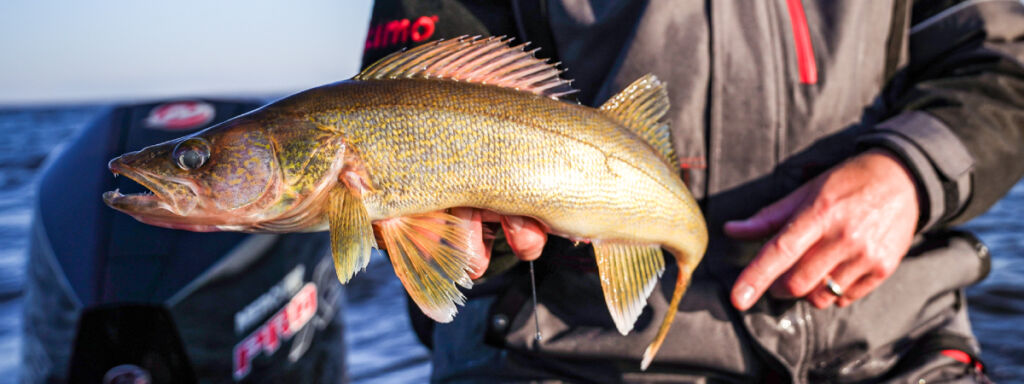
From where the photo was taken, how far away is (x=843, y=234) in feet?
6.59

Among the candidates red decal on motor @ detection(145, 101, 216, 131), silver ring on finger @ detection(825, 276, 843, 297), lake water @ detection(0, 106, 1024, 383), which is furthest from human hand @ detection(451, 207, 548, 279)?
lake water @ detection(0, 106, 1024, 383)

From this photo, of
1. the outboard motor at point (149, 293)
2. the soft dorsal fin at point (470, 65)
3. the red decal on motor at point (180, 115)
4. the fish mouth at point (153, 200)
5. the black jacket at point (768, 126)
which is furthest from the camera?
the red decal on motor at point (180, 115)

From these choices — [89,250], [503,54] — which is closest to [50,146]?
[89,250]

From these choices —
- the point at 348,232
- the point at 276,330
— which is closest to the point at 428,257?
the point at 348,232

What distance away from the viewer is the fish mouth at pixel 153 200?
161 cm

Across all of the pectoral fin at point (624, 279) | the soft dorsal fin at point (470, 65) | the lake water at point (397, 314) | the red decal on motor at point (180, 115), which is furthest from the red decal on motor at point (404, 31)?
the lake water at point (397, 314)

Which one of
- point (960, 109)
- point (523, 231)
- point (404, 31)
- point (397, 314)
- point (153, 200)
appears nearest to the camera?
point (153, 200)

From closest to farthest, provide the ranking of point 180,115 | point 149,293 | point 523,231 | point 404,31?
point 523,231 → point 404,31 → point 149,293 → point 180,115

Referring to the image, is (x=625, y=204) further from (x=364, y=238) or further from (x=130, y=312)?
(x=130, y=312)

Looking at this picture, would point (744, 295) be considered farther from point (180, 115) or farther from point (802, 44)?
point (180, 115)

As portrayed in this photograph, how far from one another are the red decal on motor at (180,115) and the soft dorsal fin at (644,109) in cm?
246

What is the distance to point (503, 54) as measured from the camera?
1.80 metres

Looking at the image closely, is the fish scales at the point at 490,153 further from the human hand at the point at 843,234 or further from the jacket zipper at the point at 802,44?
the jacket zipper at the point at 802,44

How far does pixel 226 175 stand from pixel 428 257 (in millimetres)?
541
